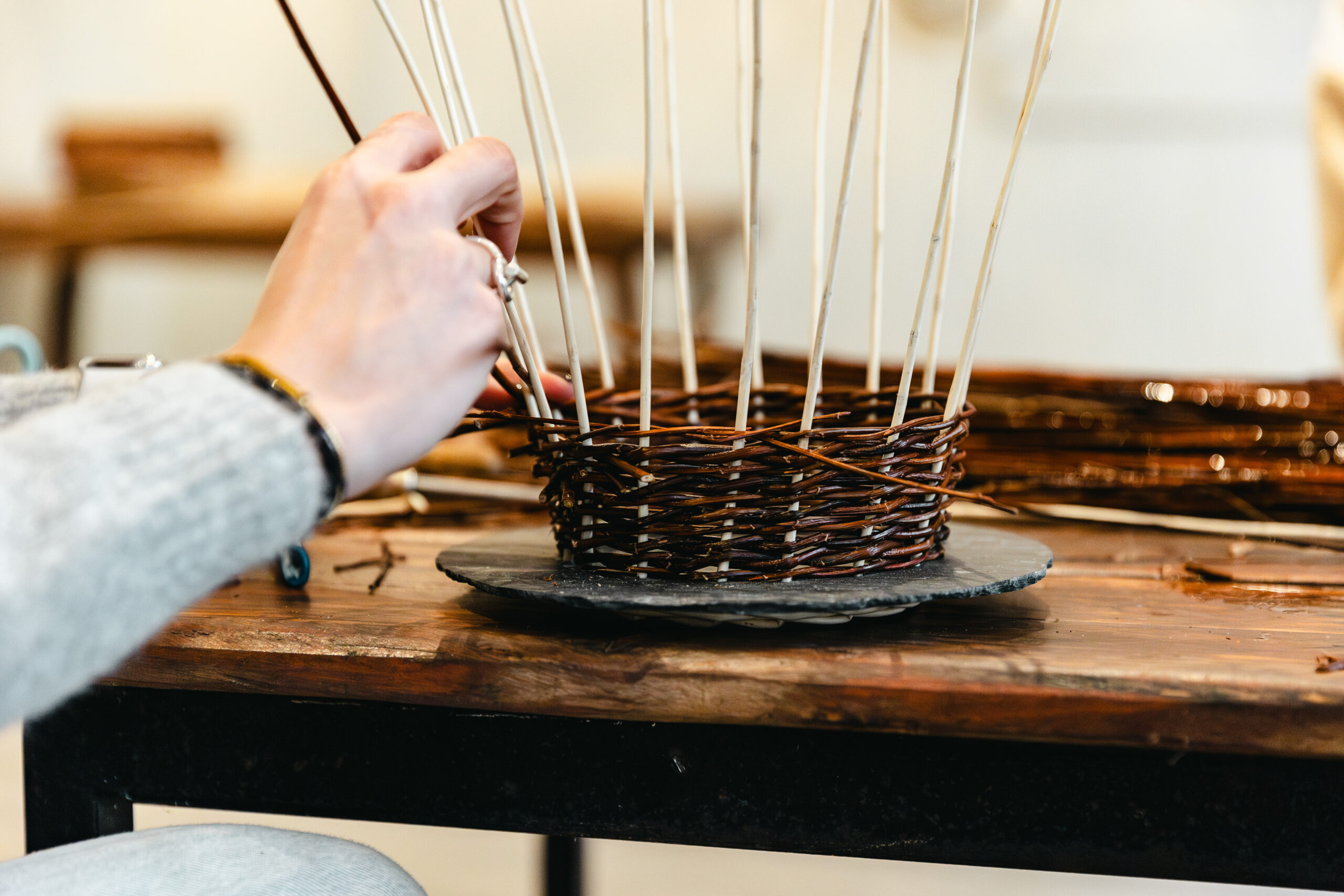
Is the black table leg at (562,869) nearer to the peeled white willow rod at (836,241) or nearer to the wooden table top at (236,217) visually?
the peeled white willow rod at (836,241)

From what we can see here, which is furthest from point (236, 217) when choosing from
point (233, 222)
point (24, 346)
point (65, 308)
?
point (24, 346)

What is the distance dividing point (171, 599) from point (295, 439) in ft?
0.17

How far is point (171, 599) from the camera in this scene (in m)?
0.24

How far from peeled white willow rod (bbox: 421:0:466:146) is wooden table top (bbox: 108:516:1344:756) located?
20cm

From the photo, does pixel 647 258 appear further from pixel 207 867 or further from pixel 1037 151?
pixel 1037 151

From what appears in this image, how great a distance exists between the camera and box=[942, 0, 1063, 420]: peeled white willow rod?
350mm

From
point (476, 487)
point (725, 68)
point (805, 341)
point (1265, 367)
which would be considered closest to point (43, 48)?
point (725, 68)

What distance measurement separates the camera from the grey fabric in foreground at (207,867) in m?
0.32

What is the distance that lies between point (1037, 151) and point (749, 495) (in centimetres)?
180

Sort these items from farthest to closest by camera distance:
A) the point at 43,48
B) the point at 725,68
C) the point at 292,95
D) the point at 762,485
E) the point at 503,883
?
the point at 43,48, the point at 292,95, the point at 725,68, the point at 503,883, the point at 762,485

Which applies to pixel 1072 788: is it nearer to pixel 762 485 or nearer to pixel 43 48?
pixel 762 485

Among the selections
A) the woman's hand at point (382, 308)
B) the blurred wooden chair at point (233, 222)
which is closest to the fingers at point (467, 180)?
the woman's hand at point (382, 308)

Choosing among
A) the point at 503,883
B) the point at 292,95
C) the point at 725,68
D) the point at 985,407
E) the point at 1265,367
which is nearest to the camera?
the point at 985,407

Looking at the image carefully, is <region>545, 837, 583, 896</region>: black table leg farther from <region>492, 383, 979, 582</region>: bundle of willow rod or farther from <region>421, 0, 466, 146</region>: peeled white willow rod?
<region>421, 0, 466, 146</region>: peeled white willow rod
